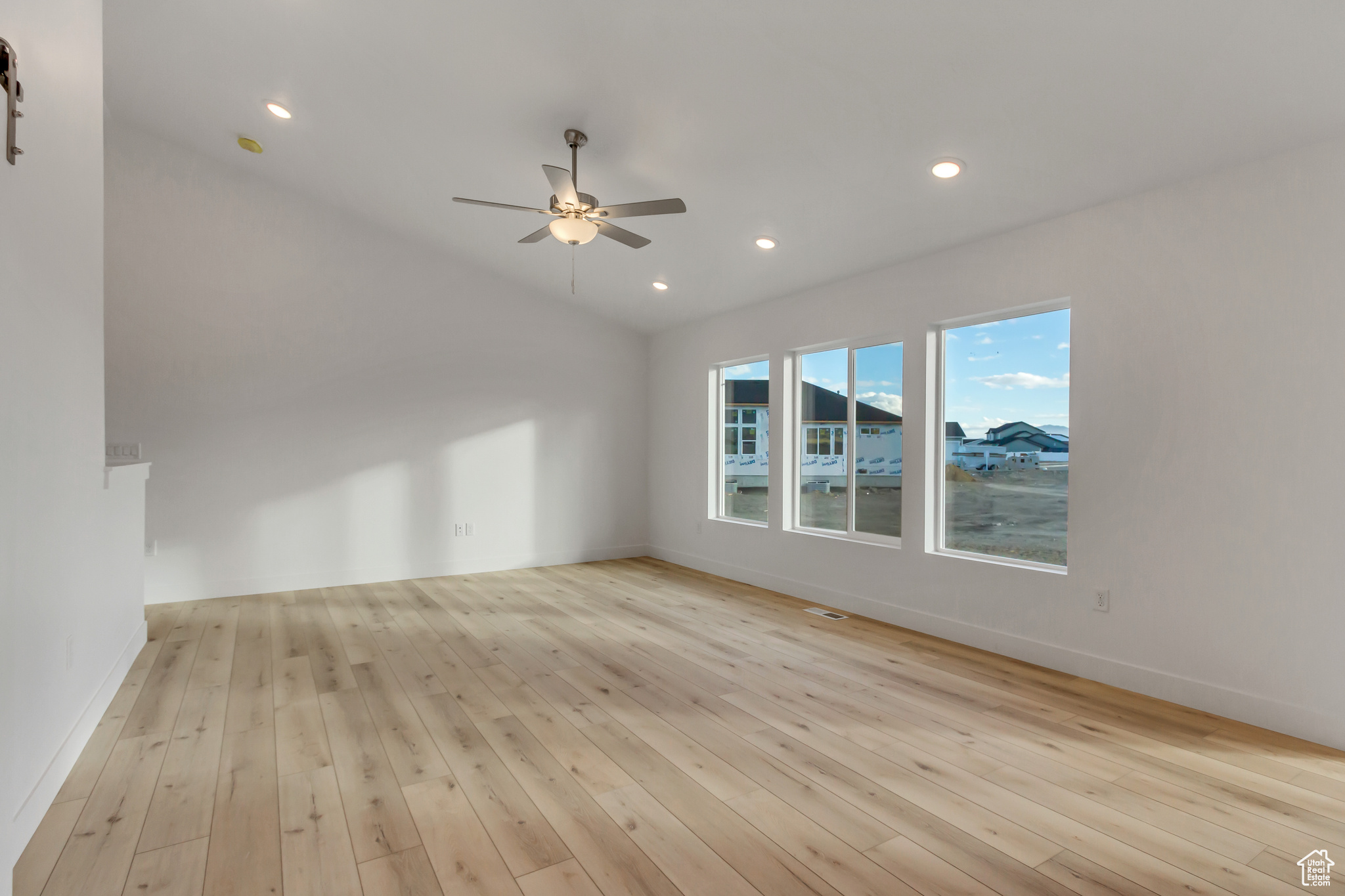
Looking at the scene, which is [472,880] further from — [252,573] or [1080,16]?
[252,573]

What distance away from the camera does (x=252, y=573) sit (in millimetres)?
5504

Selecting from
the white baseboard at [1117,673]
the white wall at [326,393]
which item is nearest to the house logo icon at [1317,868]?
the white baseboard at [1117,673]

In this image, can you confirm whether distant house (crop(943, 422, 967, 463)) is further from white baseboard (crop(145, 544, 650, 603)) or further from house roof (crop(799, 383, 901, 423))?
white baseboard (crop(145, 544, 650, 603))

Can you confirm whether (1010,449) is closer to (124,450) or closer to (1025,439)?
(1025,439)

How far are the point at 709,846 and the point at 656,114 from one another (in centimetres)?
329

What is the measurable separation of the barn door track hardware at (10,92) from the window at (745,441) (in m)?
4.78

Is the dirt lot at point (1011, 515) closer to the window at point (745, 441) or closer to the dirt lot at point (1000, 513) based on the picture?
the dirt lot at point (1000, 513)

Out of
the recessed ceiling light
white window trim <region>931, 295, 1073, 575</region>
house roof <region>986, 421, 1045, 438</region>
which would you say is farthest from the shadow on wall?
the recessed ceiling light

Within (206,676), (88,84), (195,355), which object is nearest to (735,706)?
(206,676)

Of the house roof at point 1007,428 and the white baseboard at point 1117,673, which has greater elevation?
the house roof at point 1007,428

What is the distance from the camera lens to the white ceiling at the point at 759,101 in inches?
98.6

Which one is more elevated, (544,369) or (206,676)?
(544,369)

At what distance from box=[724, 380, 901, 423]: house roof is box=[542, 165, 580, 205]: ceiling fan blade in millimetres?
2715

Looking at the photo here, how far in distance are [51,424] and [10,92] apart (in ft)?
3.52
